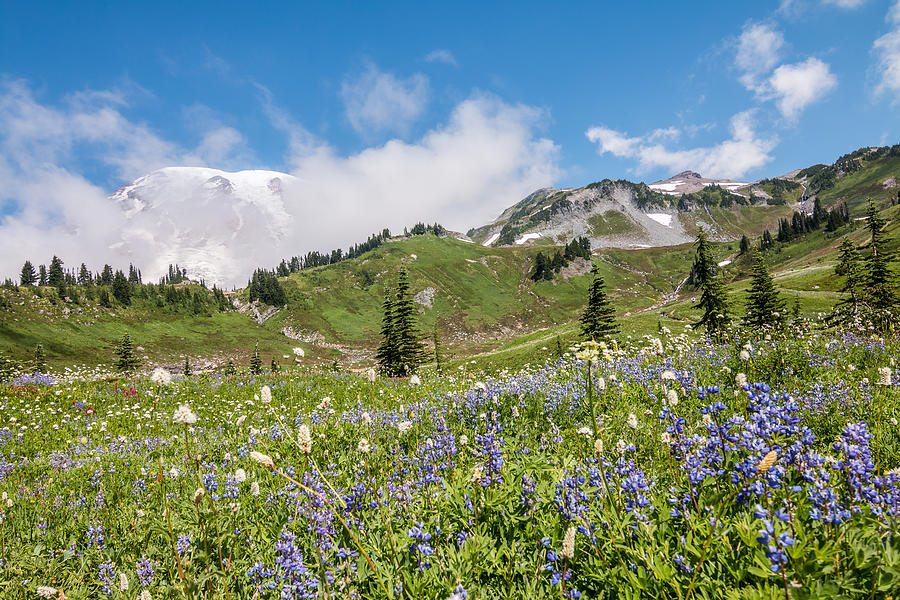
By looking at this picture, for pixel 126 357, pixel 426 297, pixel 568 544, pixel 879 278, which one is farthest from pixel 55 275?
pixel 879 278

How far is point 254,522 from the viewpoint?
4.62 metres

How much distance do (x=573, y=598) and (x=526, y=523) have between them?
1.06 m

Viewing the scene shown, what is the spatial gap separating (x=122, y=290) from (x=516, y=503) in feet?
674

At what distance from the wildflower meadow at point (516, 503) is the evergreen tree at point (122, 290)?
191493 millimetres

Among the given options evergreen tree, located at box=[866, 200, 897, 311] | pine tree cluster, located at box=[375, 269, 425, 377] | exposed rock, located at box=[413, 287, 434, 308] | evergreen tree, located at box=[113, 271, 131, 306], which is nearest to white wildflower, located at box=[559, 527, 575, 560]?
evergreen tree, located at box=[866, 200, 897, 311]

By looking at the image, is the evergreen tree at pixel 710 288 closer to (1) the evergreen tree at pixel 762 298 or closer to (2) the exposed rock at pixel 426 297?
(1) the evergreen tree at pixel 762 298

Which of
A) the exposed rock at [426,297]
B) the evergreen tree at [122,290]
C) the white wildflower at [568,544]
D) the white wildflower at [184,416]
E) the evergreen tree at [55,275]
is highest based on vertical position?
the evergreen tree at [55,275]

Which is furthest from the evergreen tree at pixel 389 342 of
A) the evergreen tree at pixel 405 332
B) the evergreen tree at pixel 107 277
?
the evergreen tree at pixel 107 277

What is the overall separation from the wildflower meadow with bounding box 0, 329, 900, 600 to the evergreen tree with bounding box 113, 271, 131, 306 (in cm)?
19149

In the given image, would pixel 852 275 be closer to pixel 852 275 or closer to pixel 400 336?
pixel 852 275

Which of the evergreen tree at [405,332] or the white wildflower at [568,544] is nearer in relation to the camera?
the white wildflower at [568,544]

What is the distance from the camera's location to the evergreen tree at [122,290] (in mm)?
156000

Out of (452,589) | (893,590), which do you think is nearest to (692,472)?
(893,590)

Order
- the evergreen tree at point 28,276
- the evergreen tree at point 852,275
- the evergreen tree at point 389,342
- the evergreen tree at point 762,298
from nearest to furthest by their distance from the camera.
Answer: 1. the evergreen tree at point 852,275
2. the evergreen tree at point 762,298
3. the evergreen tree at point 389,342
4. the evergreen tree at point 28,276
